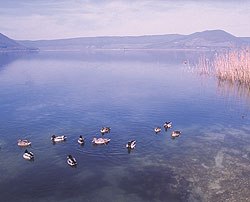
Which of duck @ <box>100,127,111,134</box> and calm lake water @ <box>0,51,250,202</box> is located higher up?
duck @ <box>100,127,111,134</box>

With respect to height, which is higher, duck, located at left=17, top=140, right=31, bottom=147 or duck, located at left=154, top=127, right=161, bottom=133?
duck, located at left=154, top=127, right=161, bottom=133

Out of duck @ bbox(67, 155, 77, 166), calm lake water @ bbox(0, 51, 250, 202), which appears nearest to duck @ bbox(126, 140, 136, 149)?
calm lake water @ bbox(0, 51, 250, 202)

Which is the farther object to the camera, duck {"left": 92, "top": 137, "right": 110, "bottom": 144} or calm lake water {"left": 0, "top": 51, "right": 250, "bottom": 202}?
duck {"left": 92, "top": 137, "right": 110, "bottom": 144}

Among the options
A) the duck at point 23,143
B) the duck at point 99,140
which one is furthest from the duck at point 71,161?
the duck at point 23,143

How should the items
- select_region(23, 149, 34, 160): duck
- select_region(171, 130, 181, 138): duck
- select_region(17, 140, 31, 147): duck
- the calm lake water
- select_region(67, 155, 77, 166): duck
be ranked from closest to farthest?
the calm lake water
select_region(67, 155, 77, 166): duck
select_region(23, 149, 34, 160): duck
select_region(17, 140, 31, 147): duck
select_region(171, 130, 181, 138): duck

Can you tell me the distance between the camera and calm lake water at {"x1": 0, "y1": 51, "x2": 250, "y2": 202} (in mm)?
29203

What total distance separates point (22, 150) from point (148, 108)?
95.2ft

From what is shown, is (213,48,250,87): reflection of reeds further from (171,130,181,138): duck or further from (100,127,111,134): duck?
(100,127,111,134): duck

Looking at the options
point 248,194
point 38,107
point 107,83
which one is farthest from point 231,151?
point 107,83

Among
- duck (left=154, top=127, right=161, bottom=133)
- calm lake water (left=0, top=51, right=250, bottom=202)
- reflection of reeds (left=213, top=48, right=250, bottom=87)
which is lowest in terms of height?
calm lake water (left=0, top=51, right=250, bottom=202)

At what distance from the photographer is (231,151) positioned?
38688 millimetres

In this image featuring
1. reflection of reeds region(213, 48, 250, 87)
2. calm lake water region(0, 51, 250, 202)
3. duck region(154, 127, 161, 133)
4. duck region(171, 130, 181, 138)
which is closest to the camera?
calm lake water region(0, 51, 250, 202)

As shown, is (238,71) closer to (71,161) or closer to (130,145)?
(130,145)

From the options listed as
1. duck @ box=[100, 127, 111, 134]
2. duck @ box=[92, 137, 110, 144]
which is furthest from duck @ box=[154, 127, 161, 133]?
duck @ box=[92, 137, 110, 144]
